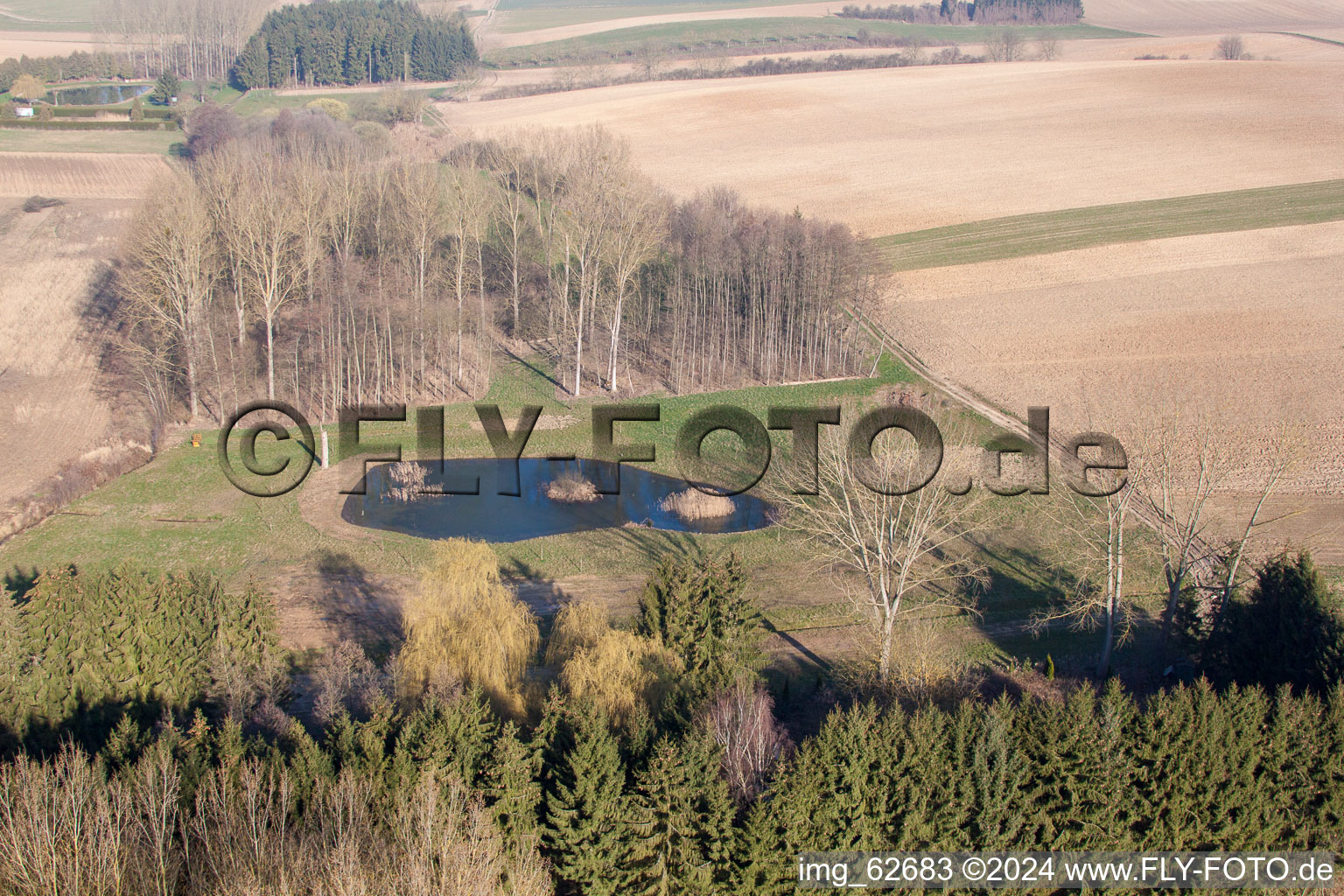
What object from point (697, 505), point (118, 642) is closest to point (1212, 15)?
point (697, 505)

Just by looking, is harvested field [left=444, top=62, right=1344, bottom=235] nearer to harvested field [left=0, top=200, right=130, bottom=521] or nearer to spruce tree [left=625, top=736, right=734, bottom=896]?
harvested field [left=0, top=200, right=130, bottom=521]

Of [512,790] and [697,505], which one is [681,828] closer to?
[512,790]

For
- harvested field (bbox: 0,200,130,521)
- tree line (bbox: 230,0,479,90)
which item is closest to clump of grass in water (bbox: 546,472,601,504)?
harvested field (bbox: 0,200,130,521)


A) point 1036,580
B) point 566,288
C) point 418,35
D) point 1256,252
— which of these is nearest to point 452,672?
point 1036,580

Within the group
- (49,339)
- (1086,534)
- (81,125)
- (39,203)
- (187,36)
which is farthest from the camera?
(187,36)

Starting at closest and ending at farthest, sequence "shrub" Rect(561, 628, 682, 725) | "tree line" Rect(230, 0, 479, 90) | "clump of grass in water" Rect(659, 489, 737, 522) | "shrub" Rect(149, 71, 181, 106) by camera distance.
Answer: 1. "shrub" Rect(561, 628, 682, 725)
2. "clump of grass in water" Rect(659, 489, 737, 522)
3. "shrub" Rect(149, 71, 181, 106)
4. "tree line" Rect(230, 0, 479, 90)
